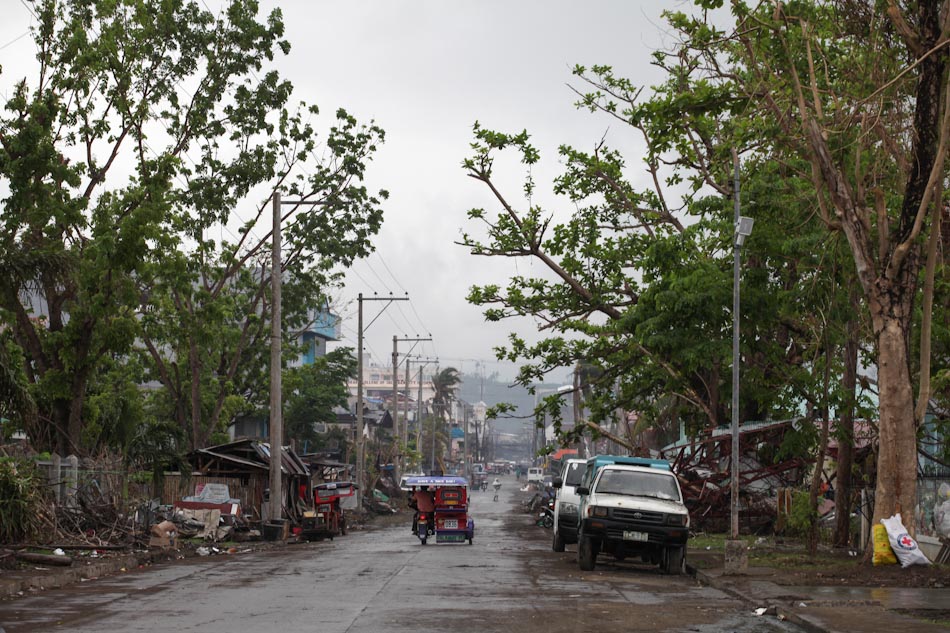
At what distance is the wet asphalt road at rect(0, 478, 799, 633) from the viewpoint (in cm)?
1237

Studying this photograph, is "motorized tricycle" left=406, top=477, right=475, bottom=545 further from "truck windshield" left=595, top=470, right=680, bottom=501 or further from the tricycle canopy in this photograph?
"truck windshield" left=595, top=470, right=680, bottom=501

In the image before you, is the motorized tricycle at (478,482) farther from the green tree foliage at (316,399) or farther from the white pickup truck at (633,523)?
the white pickup truck at (633,523)

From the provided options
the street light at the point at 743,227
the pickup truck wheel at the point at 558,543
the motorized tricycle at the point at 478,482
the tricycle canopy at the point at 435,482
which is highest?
the street light at the point at 743,227

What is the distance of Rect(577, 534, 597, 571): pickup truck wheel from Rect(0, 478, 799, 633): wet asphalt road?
350 mm

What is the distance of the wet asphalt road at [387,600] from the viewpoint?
12.4m

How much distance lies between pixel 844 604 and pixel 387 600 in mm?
5895

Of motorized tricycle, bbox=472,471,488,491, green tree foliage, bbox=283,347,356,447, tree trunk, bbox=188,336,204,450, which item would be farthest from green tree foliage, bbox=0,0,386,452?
motorized tricycle, bbox=472,471,488,491

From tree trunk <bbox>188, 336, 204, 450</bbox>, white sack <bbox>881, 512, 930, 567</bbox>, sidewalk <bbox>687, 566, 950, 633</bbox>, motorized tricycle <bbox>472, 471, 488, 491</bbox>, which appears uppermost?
tree trunk <bbox>188, 336, 204, 450</bbox>

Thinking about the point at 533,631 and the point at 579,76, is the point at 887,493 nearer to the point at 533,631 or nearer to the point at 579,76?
the point at 533,631

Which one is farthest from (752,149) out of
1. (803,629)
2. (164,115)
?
(803,629)

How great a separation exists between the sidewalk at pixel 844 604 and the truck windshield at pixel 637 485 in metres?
3.48

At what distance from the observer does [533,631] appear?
11.9 metres

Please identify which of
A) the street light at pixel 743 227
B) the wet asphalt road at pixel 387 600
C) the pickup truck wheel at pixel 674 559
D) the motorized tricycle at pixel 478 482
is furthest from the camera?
the motorized tricycle at pixel 478 482

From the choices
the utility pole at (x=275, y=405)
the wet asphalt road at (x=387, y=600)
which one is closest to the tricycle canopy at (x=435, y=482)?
the wet asphalt road at (x=387, y=600)
